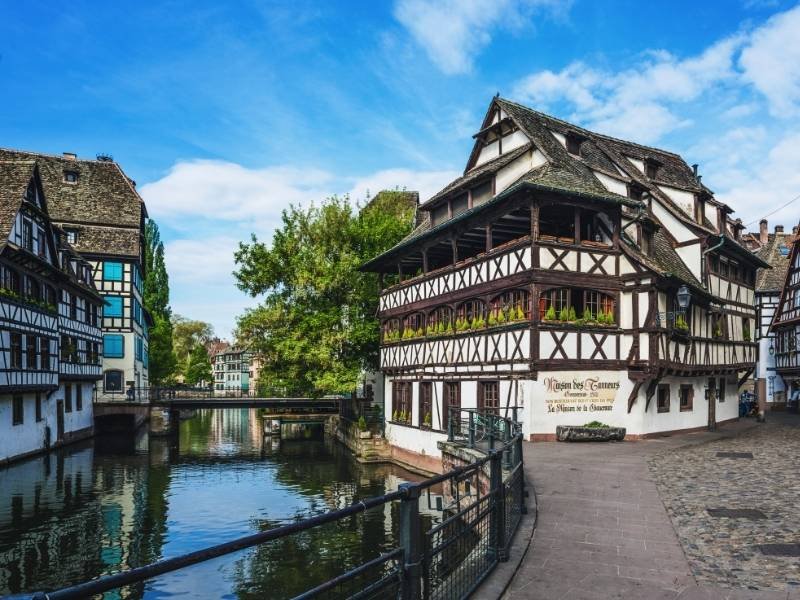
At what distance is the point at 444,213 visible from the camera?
30.1 meters

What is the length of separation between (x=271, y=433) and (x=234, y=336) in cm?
1232

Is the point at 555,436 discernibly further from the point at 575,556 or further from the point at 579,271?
the point at 575,556

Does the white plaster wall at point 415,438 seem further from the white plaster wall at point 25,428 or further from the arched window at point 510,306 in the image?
the white plaster wall at point 25,428

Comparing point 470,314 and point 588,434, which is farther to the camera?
point 470,314

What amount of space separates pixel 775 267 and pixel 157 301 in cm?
5280

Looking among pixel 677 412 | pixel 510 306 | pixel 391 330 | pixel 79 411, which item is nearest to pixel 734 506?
pixel 510 306

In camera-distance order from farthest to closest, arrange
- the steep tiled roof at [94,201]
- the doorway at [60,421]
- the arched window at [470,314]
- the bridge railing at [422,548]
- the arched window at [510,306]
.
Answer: the steep tiled roof at [94,201] < the doorway at [60,421] < the arched window at [470,314] < the arched window at [510,306] < the bridge railing at [422,548]

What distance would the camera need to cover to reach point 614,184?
89.9ft

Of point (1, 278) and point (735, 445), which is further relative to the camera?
point (1, 278)

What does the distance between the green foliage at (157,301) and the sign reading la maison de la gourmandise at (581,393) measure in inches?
→ 1930

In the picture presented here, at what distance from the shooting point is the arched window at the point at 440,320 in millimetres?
27758

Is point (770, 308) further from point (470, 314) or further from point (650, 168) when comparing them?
point (470, 314)

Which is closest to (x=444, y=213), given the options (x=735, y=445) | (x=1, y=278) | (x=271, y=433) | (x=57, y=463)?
(x=735, y=445)

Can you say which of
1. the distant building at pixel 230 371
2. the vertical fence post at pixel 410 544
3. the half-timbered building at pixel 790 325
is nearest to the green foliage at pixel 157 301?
the half-timbered building at pixel 790 325
